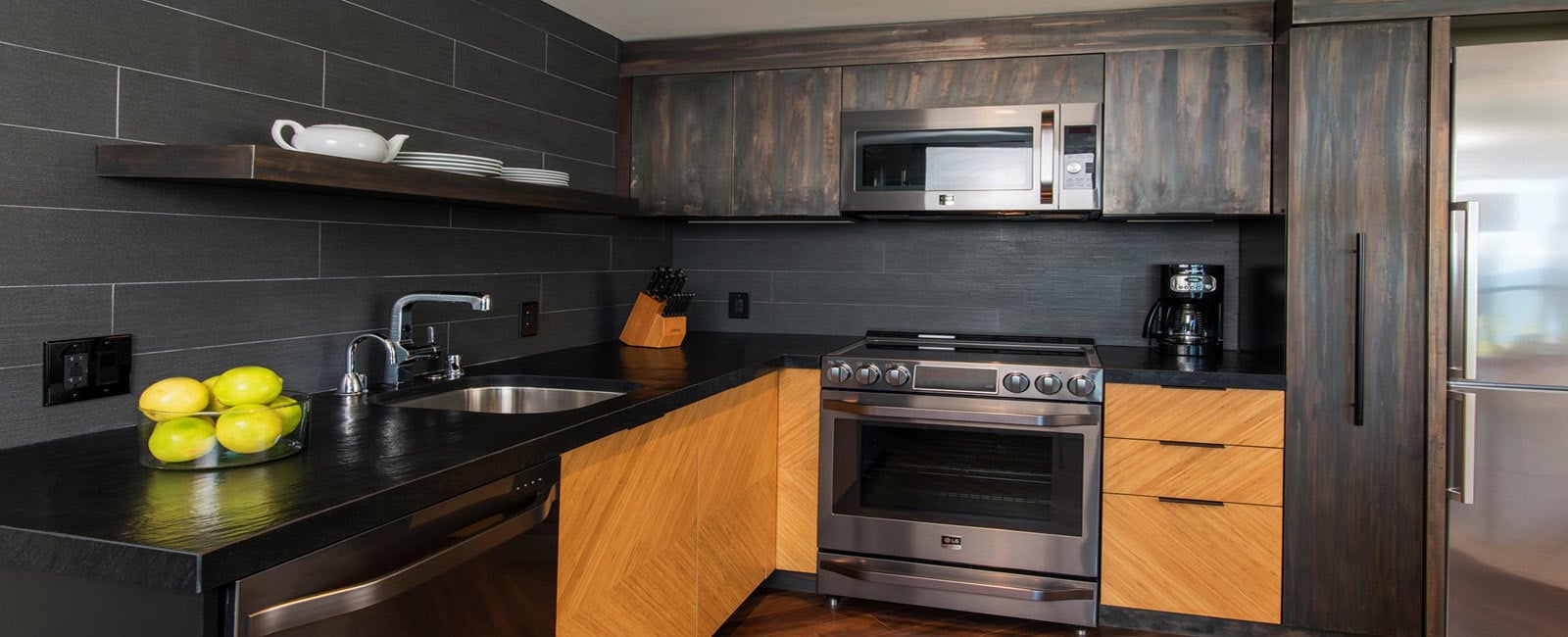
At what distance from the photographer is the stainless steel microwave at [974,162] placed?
3031mm

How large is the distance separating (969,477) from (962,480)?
2 centimetres

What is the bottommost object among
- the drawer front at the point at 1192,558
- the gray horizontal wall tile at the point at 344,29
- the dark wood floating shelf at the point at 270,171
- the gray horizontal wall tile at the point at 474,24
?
the drawer front at the point at 1192,558

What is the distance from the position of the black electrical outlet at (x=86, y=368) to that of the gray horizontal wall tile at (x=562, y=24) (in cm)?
138

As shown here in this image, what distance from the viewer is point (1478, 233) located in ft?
8.25

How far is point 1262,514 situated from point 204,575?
2.62 m

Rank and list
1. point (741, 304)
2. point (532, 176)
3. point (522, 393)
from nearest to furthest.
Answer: point (532, 176) < point (522, 393) < point (741, 304)

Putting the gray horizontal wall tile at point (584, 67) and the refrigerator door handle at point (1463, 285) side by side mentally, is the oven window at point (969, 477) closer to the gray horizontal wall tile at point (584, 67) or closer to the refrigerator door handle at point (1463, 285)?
the refrigerator door handle at point (1463, 285)

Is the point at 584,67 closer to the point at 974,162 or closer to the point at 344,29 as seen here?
the point at 344,29

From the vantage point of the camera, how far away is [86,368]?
A: 160cm

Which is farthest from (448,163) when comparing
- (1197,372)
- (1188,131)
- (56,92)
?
(1188,131)

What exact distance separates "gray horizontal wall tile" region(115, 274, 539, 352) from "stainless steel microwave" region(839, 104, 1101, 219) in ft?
4.59

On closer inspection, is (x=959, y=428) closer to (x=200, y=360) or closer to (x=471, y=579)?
(x=471, y=579)

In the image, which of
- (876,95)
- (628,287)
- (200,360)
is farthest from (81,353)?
(876,95)

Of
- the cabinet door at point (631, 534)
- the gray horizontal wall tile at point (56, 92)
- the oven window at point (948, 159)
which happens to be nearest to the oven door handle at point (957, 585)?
the cabinet door at point (631, 534)
